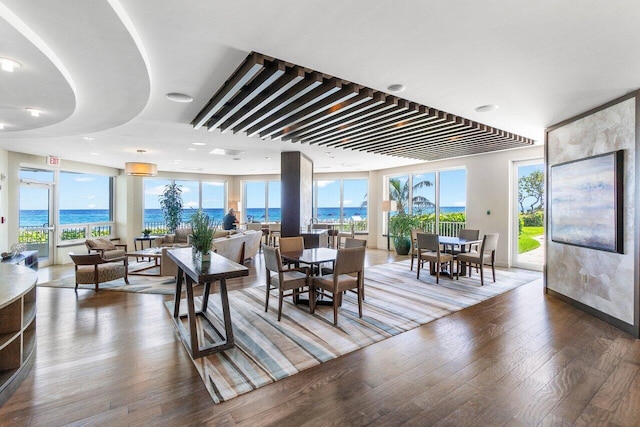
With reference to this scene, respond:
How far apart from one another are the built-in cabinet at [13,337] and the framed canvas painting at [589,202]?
5946mm

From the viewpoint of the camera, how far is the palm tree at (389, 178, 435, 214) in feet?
30.4

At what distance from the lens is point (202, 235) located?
3246mm

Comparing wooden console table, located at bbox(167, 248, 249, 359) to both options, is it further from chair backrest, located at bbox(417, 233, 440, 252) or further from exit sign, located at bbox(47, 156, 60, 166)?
exit sign, located at bbox(47, 156, 60, 166)

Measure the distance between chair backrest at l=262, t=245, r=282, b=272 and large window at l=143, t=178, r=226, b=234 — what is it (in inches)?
254

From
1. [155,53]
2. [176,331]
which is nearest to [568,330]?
[176,331]

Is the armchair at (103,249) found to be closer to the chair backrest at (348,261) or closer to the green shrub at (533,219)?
the chair backrest at (348,261)

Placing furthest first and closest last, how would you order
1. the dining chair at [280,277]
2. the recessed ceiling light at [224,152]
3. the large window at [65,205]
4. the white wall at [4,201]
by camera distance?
the large window at [65,205], the recessed ceiling light at [224,152], the white wall at [4,201], the dining chair at [280,277]

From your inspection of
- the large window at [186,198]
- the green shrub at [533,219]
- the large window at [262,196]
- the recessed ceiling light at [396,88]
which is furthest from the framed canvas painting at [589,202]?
the large window at [262,196]

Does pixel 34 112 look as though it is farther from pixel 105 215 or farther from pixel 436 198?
pixel 436 198

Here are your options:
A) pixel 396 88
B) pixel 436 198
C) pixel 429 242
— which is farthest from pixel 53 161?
pixel 436 198

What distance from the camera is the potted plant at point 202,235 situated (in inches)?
128

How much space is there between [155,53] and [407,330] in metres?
3.67

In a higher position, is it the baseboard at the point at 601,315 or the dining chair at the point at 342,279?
the dining chair at the point at 342,279

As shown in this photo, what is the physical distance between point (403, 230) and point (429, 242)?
317cm
